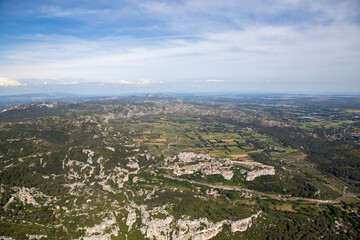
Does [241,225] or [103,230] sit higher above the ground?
[103,230]

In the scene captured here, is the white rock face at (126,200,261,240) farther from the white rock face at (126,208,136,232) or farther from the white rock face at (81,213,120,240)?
the white rock face at (81,213,120,240)

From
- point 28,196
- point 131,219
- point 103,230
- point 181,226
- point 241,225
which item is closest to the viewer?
point 103,230

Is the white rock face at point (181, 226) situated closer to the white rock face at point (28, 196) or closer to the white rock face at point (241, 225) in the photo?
the white rock face at point (241, 225)

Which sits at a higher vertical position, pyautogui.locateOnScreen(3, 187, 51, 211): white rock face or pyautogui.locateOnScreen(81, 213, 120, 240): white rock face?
pyautogui.locateOnScreen(3, 187, 51, 211): white rock face

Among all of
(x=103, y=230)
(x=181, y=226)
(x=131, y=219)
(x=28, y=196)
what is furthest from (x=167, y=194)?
(x=28, y=196)

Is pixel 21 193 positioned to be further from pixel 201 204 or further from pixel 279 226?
pixel 279 226

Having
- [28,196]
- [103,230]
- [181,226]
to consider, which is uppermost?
[28,196]

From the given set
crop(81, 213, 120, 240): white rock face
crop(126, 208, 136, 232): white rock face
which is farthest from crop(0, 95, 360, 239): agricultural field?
crop(81, 213, 120, 240): white rock face

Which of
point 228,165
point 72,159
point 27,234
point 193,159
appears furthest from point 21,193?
point 228,165

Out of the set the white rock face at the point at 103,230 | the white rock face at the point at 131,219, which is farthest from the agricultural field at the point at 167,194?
the white rock face at the point at 103,230

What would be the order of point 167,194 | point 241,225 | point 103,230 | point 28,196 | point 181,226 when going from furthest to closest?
point 167,194 → point 28,196 → point 241,225 → point 181,226 → point 103,230

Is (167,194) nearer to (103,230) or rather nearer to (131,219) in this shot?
(131,219)

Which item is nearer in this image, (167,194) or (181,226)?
(181,226)
